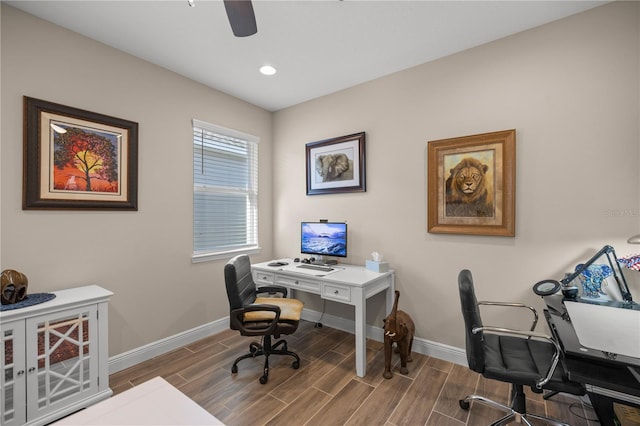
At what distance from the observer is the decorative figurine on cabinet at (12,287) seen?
1740 millimetres

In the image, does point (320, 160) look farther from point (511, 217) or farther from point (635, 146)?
point (635, 146)

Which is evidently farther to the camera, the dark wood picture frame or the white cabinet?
the dark wood picture frame

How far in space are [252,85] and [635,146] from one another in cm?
325

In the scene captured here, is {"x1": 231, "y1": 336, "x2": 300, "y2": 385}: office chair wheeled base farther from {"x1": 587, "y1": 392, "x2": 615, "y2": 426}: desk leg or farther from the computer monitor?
{"x1": 587, "y1": 392, "x2": 615, "y2": 426}: desk leg

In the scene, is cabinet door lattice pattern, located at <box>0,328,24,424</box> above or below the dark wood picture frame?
below

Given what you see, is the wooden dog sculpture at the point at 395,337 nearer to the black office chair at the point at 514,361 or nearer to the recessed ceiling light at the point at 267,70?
the black office chair at the point at 514,361

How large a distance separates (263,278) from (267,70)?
2133 millimetres

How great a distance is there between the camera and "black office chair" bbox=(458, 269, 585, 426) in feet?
4.76

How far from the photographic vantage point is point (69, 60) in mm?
2174

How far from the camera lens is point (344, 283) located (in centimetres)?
240

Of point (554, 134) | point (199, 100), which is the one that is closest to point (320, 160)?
point (199, 100)

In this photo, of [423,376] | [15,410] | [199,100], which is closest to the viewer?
[15,410]

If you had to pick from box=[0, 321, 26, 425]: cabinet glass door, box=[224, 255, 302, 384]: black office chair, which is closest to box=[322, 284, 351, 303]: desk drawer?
box=[224, 255, 302, 384]: black office chair

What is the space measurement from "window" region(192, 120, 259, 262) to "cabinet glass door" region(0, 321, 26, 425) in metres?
1.43
